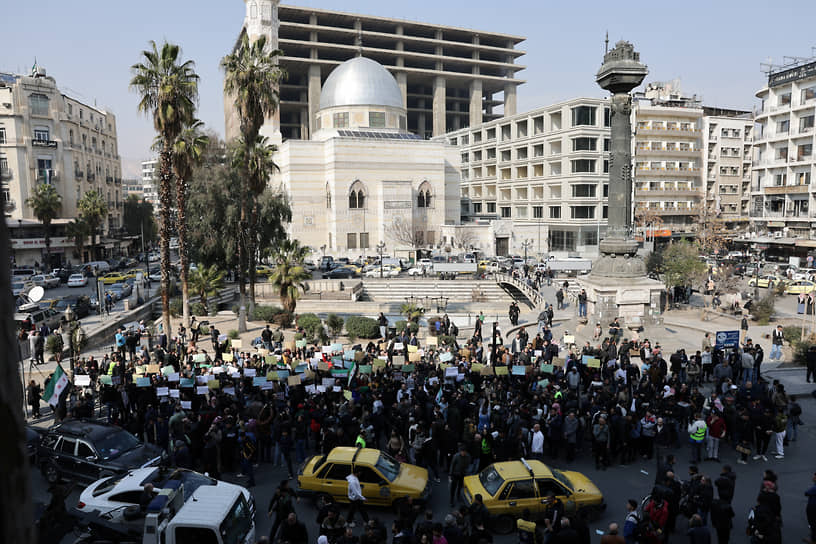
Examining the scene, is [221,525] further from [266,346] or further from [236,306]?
[236,306]

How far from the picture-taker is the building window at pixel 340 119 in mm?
76375

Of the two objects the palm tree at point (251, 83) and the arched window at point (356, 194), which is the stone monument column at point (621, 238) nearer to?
the palm tree at point (251, 83)

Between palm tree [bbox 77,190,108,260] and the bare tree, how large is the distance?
211 feet

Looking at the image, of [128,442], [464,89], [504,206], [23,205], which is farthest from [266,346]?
[464,89]

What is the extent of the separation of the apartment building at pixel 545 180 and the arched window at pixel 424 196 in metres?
6.57

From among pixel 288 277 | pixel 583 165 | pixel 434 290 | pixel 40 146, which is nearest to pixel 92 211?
pixel 40 146

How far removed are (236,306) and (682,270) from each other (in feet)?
91.4

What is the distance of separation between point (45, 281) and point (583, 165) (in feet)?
178

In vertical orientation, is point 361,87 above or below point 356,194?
above

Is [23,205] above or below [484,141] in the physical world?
below

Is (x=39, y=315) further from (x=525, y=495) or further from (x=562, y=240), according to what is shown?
(x=562, y=240)

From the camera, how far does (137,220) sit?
77188mm

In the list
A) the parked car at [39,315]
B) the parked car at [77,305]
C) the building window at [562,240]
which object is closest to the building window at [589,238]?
the building window at [562,240]

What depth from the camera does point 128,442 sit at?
13.5 m
